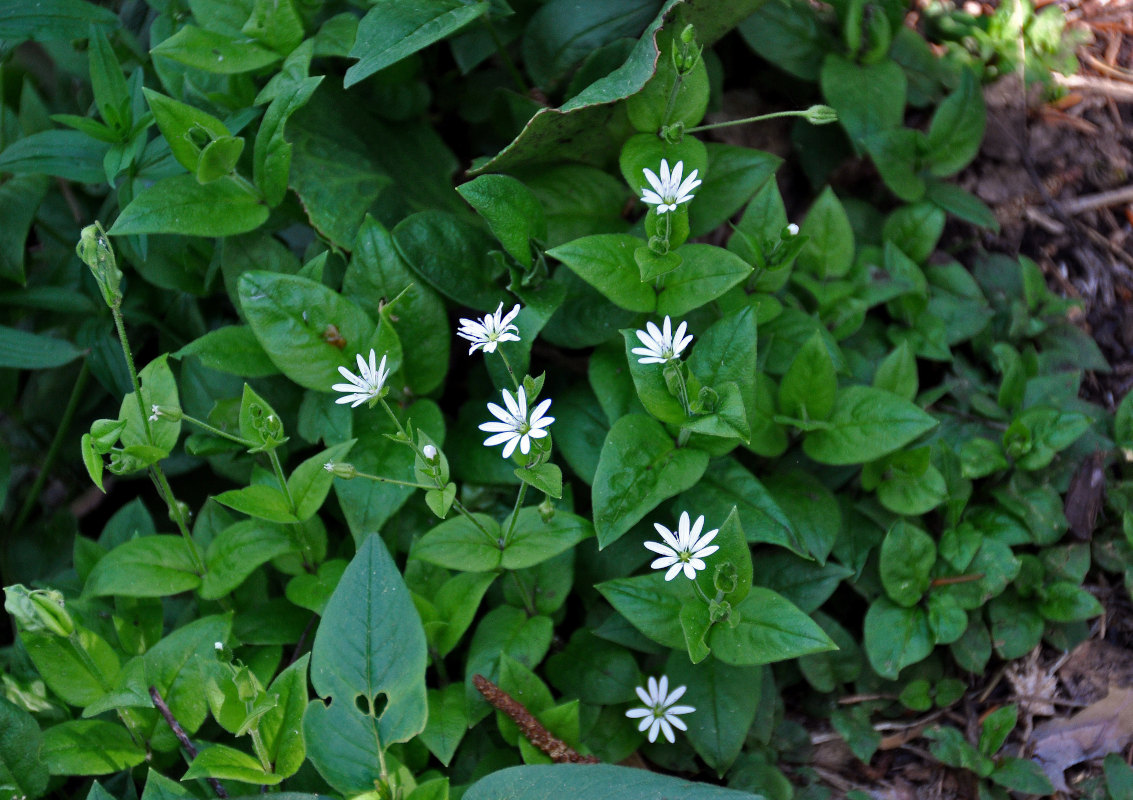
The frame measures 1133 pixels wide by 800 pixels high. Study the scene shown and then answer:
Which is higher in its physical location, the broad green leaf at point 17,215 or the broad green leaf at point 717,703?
the broad green leaf at point 17,215

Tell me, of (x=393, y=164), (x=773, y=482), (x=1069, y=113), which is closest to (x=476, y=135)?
(x=393, y=164)

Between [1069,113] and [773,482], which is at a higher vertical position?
[1069,113]

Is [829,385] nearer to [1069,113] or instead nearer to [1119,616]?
[1119,616]

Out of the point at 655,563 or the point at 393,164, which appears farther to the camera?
the point at 393,164

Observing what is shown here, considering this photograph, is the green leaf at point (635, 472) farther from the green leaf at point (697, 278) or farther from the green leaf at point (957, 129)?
the green leaf at point (957, 129)

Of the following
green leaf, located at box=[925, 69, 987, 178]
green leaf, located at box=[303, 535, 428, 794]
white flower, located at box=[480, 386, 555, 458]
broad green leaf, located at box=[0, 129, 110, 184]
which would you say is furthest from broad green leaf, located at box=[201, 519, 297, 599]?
green leaf, located at box=[925, 69, 987, 178]

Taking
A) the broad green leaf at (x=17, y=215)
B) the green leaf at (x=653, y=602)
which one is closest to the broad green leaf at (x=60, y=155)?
the broad green leaf at (x=17, y=215)
